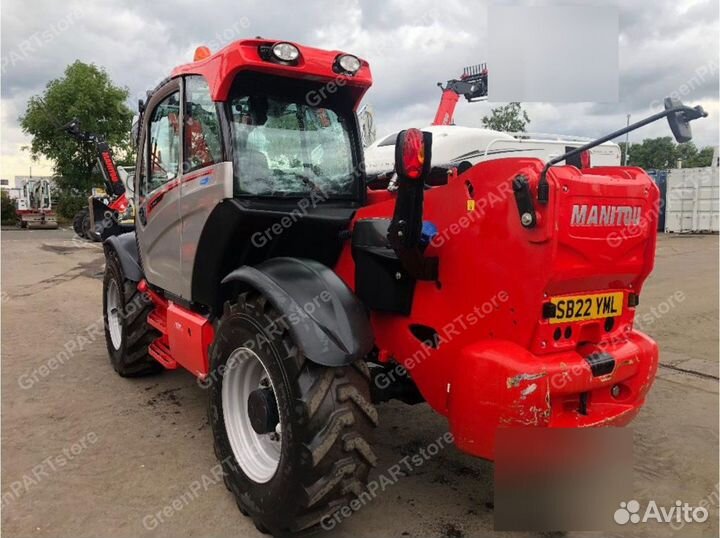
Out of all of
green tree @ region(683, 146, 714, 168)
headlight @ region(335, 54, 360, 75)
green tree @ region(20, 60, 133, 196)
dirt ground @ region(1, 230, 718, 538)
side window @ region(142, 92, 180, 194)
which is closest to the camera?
dirt ground @ region(1, 230, 718, 538)

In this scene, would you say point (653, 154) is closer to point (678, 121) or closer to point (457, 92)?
point (457, 92)

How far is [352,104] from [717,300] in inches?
294

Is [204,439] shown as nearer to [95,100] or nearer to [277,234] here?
[277,234]

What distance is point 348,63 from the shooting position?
3496 millimetres

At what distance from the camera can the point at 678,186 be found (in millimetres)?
20672

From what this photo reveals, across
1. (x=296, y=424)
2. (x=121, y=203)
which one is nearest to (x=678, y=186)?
(x=121, y=203)

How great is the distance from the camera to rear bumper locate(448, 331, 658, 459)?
7.99 feet

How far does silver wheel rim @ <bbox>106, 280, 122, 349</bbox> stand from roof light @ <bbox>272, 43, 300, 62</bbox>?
3.19m

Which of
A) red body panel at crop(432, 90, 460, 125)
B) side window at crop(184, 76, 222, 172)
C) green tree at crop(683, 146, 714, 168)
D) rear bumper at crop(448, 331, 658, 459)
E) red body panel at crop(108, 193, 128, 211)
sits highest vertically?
green tree at crop(683, 146, 714, 168)

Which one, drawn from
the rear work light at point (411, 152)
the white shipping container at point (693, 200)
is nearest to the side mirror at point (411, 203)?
the rear work light at point (411, 152)

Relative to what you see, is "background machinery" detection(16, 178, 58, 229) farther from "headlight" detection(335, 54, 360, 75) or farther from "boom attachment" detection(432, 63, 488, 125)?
"headlight" detection(335, 54, 360, 75)

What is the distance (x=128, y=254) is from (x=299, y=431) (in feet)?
10.9

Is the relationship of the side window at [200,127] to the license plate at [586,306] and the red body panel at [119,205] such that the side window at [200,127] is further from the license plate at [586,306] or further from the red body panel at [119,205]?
the red body panel at [119,205]

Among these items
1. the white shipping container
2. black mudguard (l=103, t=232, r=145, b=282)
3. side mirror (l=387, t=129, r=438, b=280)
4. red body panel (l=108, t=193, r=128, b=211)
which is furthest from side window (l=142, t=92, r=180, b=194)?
the white shipping container
